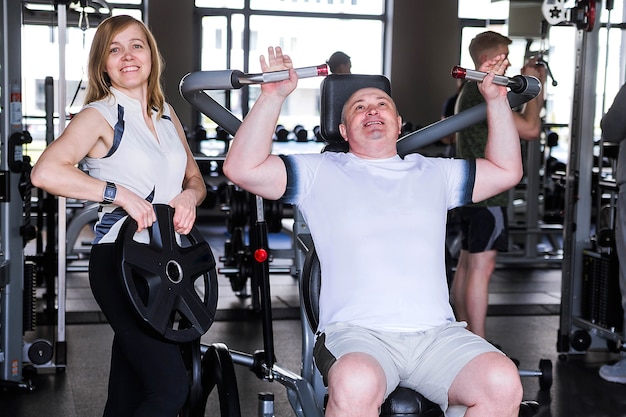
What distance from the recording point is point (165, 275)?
74.5 inches

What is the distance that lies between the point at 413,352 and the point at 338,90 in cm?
72

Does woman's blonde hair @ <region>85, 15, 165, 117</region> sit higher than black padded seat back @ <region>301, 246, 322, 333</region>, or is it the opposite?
woman's blonde hair @ <region>85, 15, 165, 117</region>

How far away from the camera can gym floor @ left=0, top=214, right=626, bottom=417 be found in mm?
2994

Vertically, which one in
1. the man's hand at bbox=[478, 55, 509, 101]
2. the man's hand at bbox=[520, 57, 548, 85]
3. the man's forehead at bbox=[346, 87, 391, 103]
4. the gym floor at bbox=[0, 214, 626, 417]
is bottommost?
the gym floor at bbox=[0, 214, 626, 417]

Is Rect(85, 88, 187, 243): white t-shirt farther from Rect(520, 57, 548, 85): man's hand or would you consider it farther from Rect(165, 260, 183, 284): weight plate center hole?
Rect(520, 57, 548, 85): man's hand

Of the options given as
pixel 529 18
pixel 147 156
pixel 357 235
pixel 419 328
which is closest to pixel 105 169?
pixel 147 156

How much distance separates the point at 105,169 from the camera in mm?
1881

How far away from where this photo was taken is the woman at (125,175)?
5.97 ft

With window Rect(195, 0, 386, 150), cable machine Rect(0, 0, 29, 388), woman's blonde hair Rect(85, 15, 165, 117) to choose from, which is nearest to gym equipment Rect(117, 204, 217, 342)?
woman's blonde hair Rect(85, 15, 165, 117)

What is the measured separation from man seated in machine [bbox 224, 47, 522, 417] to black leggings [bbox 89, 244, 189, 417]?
327mm

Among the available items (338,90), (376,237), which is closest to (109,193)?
(376,237)

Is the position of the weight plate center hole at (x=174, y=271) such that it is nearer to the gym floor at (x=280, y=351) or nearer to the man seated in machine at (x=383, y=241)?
the man seated in machine at (x=383, y=241)

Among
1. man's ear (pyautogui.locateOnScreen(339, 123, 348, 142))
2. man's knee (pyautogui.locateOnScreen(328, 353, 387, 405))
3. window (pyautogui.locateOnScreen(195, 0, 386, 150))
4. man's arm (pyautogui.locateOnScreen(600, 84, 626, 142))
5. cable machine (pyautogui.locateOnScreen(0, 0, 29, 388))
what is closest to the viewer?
man's knee (pyautogui.locateOnScreen(328, 353, 387, 405))

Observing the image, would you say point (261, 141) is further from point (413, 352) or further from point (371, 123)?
point (413, 352)
